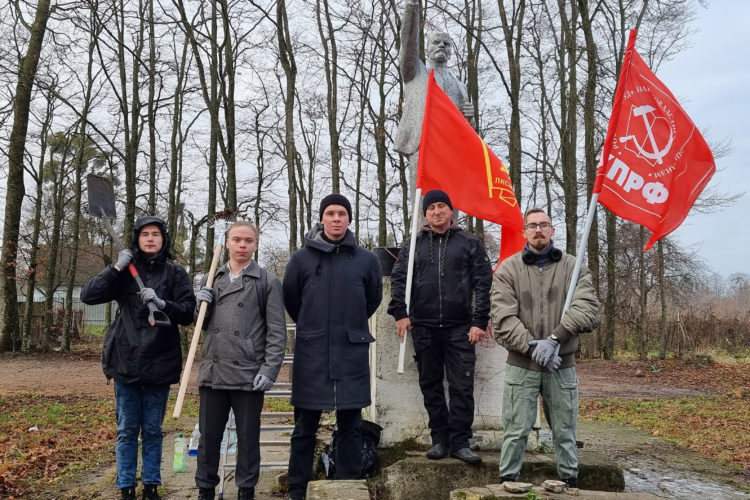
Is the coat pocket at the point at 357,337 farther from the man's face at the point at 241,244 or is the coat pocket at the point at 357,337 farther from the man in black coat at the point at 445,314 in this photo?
the man's face at the point at 241,244

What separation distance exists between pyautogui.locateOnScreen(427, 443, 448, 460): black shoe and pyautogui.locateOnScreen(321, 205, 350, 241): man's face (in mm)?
1752

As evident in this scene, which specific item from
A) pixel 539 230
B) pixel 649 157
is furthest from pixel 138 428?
pixel 649 157

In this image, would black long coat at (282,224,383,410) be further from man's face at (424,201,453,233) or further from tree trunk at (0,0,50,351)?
tree trunk at (0,0,50,351)

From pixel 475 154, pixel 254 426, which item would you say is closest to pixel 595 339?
pixel 475 154

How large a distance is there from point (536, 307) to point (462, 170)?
1.46 metres

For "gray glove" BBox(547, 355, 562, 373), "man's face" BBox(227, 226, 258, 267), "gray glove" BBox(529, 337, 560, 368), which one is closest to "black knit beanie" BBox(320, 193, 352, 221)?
"man's face" BBox(227, 226, 258, 267)

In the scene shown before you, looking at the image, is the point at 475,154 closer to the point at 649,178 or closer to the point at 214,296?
the point at 649,178

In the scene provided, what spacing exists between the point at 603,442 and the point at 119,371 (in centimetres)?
564

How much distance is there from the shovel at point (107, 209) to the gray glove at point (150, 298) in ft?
0.09

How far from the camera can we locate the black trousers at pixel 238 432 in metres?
4.06

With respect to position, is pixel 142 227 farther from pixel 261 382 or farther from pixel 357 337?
pixel 357 337

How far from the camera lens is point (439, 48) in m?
5.68

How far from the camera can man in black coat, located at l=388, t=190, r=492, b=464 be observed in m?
4.54

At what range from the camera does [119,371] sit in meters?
4.28
